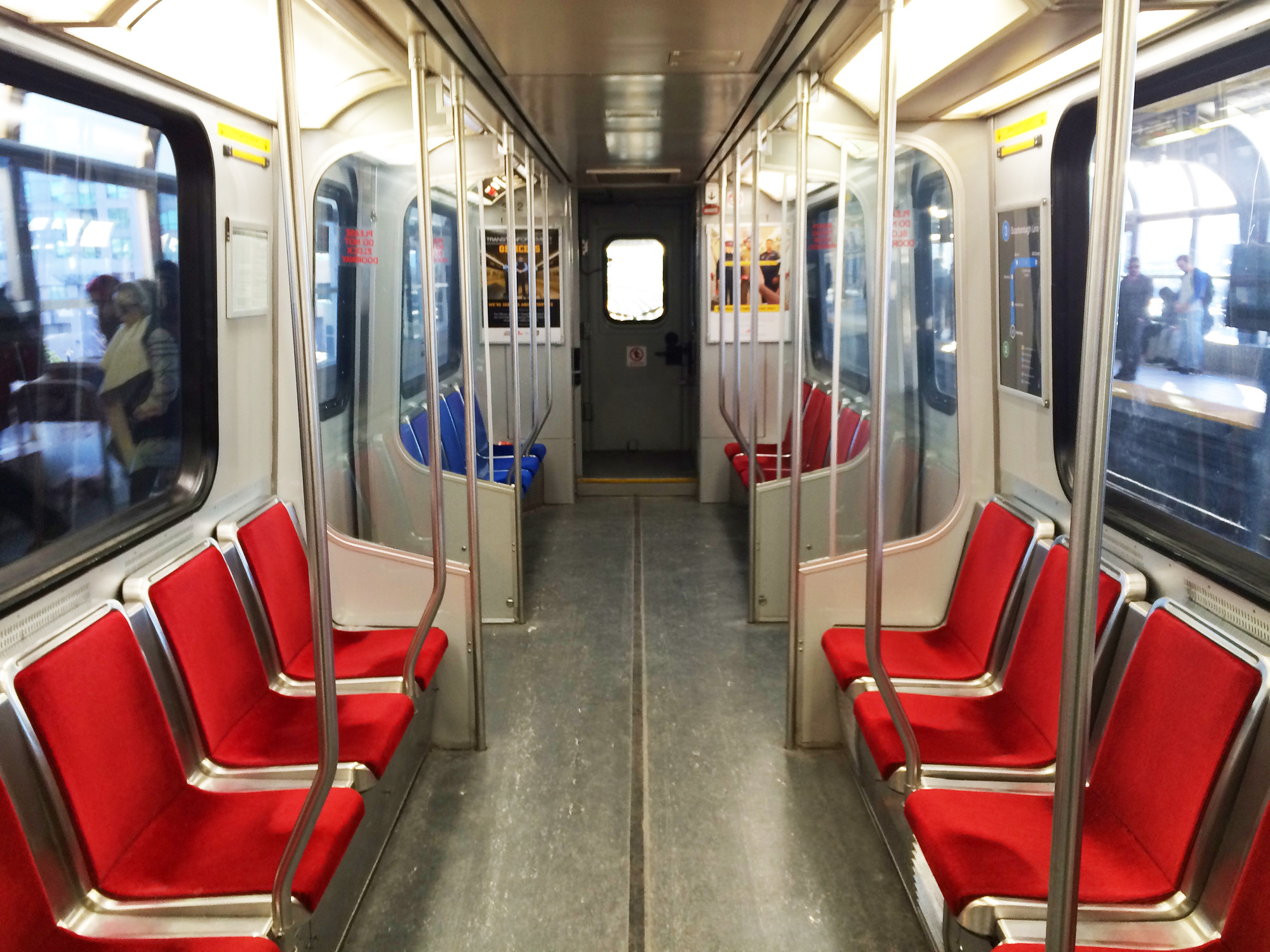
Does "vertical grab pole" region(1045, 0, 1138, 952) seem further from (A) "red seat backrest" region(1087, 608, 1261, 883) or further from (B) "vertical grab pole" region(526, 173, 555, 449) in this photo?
(B) "vertical grab pole" region(526, 173, 555, 449)

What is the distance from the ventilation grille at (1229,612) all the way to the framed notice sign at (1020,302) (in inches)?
39.4

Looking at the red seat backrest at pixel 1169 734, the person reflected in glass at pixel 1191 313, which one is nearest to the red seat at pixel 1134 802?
the red seat backrest at pixel 1169 734

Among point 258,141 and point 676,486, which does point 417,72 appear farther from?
point 676,486

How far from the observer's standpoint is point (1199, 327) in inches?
91.0

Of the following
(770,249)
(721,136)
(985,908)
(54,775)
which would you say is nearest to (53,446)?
(54,775)

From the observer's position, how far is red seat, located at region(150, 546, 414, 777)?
2705 mm

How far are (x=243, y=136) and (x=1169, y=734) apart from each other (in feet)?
10.00

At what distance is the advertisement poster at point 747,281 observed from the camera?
7.16 m

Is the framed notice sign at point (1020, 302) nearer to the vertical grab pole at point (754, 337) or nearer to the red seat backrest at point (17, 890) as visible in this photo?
the vertical grab pole at point (754, 337)

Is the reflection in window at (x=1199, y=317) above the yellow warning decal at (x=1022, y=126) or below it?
below

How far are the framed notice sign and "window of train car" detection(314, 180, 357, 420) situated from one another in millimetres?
2217

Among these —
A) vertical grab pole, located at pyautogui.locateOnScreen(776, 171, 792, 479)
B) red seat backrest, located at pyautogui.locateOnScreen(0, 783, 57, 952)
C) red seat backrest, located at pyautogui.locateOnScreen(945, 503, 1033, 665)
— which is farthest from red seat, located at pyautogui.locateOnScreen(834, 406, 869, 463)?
red seat backrest, located at pyautogui.locateOnScreen(0, 783, 57, 952)

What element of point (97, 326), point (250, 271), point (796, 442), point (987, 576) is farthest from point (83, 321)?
point (987, 576)

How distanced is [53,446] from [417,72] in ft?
4.73
